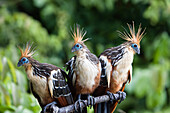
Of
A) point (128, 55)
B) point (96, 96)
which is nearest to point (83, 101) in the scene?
point (96, 96)

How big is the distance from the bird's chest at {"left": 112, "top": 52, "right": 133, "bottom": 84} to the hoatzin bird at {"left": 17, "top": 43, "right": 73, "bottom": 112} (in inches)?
11.4

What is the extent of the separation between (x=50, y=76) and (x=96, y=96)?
312mm

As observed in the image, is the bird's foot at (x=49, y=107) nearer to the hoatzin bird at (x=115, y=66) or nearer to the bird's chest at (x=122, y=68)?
the hoatzin bird at (x=115, y=66)

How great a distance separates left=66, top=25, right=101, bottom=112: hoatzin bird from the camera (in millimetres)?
1481

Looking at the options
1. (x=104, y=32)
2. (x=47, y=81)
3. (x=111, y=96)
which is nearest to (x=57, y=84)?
(x=47, y=81)

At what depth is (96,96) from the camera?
162cm

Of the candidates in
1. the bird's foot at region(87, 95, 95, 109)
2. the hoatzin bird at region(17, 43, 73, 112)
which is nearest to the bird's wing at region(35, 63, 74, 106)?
the hoatzin bird at region(17, 43, 73, 112)

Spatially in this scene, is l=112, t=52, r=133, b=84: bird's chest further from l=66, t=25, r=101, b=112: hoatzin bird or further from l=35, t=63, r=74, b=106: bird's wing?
l=35, t=63, r=74, b=106: bird's wing

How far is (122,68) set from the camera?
1.58 metres

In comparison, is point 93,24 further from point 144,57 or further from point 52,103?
point 52,103

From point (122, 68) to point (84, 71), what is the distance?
24cm

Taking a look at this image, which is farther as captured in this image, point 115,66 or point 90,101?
point 115,66

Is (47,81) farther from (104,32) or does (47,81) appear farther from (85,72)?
(104,32)

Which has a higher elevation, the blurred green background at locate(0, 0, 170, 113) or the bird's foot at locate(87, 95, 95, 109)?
the blurred green background at locate(0, 0, 170, 113)
